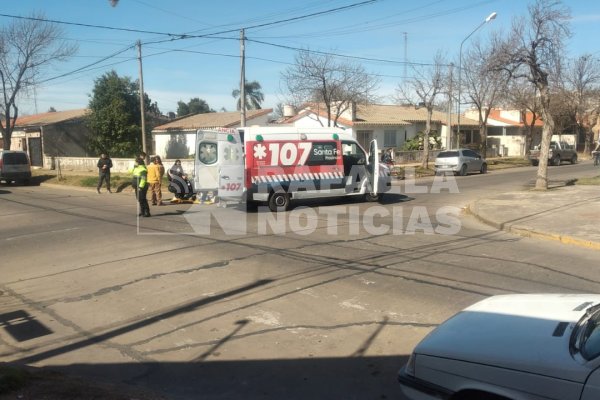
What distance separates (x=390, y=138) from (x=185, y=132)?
16.2m

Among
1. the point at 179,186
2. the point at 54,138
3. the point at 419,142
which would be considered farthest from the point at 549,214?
the point at 54,138

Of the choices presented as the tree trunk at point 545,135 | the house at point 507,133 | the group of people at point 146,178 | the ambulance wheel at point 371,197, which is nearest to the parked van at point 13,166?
the group of people at point 146,178

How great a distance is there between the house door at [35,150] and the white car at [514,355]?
4009cm

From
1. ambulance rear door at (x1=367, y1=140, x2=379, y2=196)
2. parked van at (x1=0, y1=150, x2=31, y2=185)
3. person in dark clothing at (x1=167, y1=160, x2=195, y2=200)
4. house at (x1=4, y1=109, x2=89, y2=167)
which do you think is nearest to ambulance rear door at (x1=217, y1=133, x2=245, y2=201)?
ambulance rear door at (x1=367, y1=140, x2=379, y2=196)

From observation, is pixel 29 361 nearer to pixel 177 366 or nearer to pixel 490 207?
pixel 177 366

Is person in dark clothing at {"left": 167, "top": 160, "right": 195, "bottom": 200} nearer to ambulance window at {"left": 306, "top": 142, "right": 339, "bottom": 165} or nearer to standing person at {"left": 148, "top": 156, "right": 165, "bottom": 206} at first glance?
standing person at {"left": 148, "top": 156, "right": 165, "bottom": 206}

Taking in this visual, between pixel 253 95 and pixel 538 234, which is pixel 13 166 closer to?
pixel 538 234

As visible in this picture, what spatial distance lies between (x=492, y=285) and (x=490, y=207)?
824 cm

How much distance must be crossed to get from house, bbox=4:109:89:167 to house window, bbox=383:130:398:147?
23.2 meters

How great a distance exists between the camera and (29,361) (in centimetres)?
505

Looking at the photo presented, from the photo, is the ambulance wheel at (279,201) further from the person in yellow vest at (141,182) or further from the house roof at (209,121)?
the house roof at (209,121)

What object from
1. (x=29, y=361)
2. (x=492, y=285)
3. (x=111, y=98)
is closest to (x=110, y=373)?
(x=29, y=361)

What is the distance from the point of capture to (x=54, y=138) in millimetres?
38094

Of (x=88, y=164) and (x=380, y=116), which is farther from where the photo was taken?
(x=380, y=116)
